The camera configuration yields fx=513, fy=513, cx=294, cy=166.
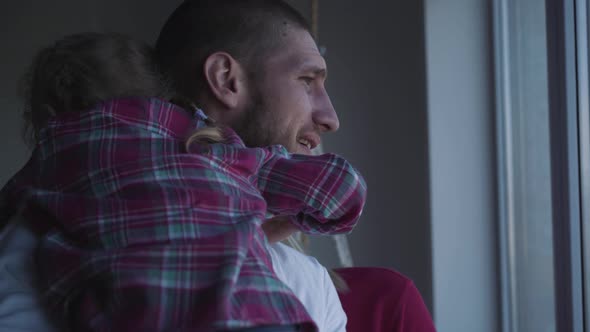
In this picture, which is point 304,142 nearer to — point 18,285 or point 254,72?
point 254,72

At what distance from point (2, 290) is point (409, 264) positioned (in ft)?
4.51

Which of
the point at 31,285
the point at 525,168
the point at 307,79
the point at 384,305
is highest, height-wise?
the point at 307,79

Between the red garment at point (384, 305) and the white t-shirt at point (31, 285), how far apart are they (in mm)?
228

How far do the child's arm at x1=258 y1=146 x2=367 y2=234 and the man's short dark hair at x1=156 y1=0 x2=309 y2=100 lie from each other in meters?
0.28

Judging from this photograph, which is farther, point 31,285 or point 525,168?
point 525,168

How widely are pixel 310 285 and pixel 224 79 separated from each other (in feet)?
1.36

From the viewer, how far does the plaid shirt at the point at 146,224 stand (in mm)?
560

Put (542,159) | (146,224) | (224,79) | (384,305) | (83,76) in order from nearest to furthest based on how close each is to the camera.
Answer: (146,224)
(83,76)
(224,79)
(384,305)
(542,159)

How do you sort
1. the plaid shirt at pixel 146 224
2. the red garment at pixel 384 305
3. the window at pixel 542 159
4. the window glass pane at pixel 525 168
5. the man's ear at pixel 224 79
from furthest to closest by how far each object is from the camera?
the window glass pane at pixel 525 168 < the window at pixel 542 159 < the red garment at pixel 384 305 < the man's ear at pixel 224 79 < the plaid shirt at pixel 146 224

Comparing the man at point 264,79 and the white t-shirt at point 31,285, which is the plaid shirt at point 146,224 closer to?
the white t-shirt at point 31,285

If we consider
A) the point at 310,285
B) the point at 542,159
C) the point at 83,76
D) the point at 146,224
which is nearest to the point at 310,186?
the point at 310,285

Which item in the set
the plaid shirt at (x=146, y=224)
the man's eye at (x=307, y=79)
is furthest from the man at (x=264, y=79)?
the plaid shirt at (x=146, y=224)

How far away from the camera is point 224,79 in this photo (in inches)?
38.0

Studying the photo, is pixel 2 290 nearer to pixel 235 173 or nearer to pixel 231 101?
pixel 235 173
